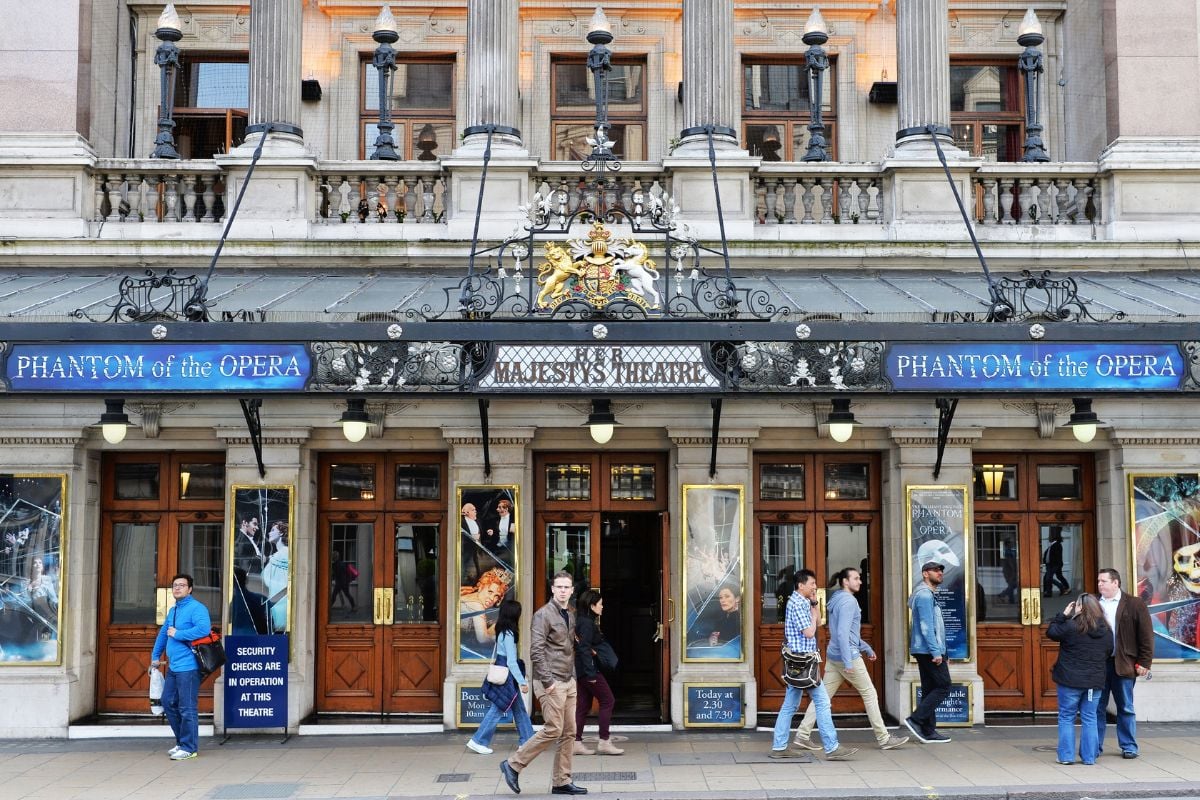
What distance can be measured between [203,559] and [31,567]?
1911 mm

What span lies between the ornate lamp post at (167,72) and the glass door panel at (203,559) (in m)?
4.99

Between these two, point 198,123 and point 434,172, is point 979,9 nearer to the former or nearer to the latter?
point 434,172

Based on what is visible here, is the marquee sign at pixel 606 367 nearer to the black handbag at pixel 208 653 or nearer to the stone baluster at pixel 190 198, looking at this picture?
the black handbag at pixel 208 653

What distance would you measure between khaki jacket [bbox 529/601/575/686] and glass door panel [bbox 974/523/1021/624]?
253 inches

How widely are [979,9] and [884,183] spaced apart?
423 cm

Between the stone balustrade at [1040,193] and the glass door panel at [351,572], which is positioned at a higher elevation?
the stone balustrade at [1040,193]

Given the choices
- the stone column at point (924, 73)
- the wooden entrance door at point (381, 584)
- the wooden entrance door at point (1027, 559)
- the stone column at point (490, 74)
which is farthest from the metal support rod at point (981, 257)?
the wooden entrance door at point (381, 584)

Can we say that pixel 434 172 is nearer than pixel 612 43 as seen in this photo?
Yes

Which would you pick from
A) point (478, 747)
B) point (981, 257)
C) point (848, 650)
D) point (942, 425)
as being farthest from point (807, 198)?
point (478, 747)

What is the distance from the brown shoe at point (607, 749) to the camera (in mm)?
12328

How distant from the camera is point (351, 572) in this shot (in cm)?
1464

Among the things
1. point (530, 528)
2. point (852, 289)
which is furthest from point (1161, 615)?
point (530, 528)

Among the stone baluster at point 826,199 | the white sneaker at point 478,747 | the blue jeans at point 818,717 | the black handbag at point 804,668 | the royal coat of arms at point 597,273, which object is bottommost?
the white sneaker at point 478,747

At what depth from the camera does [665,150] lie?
675 inches
